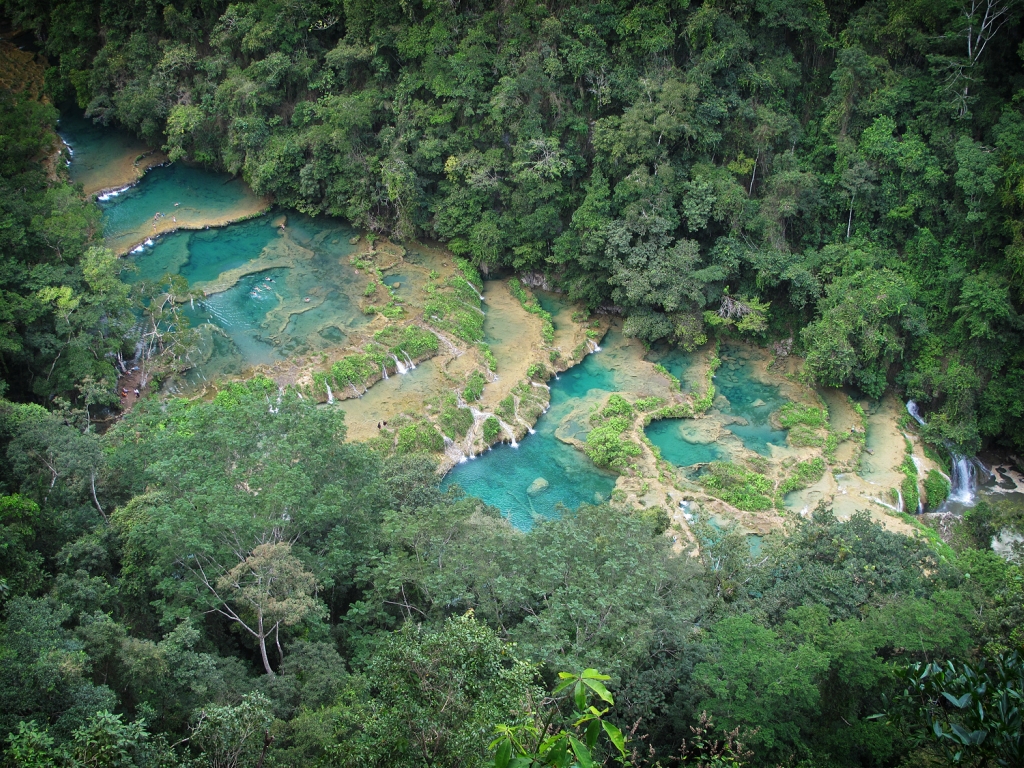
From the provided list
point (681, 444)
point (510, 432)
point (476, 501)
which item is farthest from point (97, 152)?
point (681, 444)

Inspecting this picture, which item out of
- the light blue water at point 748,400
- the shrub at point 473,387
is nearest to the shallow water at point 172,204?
the shrub at point 473,387

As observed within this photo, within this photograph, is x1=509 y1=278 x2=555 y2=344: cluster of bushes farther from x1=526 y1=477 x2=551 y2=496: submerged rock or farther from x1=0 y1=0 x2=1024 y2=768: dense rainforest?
x1=526 y1=477 x2=551 y2=496: submerged rock

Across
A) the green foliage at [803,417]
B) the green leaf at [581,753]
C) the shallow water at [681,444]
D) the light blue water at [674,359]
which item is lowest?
the shallow water at [681,444]

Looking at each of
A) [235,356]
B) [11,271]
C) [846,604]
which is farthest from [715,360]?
[11,271]

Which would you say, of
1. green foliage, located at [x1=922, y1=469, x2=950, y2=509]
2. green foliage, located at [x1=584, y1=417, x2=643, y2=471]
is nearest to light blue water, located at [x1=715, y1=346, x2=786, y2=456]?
green foliage, located at [x1=584, y1=417, x2=643, y2=471]

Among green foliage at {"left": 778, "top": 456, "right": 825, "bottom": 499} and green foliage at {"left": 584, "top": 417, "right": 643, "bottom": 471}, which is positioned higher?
green foliage at {"left": 584, "top": 417, "right": 643, "bottom": 471}

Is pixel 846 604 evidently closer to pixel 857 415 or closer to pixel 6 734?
pixel 857 415

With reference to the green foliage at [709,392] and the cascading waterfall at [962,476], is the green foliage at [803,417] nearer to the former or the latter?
the green foliage at [709,392]
